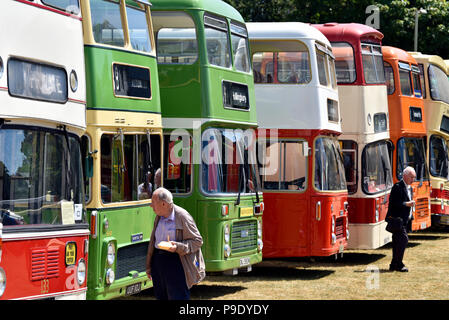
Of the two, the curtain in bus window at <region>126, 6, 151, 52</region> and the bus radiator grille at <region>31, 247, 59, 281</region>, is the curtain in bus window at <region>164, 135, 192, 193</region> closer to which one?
the curtain in bus window at <region>126, 6, 151, 52</region>

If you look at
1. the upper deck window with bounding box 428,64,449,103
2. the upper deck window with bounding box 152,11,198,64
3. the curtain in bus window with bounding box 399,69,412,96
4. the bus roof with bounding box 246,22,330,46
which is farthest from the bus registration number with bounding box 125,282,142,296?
the upper deck window with bounding box 428,64,449,103

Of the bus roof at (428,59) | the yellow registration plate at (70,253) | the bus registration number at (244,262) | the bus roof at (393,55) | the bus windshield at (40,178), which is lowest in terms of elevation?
the bus registration number at (244,262)

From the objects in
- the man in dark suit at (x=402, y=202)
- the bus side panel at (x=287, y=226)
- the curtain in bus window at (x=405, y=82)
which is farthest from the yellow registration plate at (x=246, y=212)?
the curtain in bus window at (x=405, y=82)

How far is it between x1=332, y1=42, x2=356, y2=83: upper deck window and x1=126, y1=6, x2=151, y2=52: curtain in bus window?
24.9ft

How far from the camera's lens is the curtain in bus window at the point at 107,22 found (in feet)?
38.7

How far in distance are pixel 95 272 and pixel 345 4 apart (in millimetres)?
27646

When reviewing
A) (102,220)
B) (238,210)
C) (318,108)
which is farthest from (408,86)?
(102,220)

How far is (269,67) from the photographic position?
17.7m

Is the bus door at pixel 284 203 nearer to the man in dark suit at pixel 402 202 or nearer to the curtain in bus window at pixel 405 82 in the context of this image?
the man in dark suit at pixel 402 202

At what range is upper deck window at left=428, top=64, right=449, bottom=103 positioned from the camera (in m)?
25.5

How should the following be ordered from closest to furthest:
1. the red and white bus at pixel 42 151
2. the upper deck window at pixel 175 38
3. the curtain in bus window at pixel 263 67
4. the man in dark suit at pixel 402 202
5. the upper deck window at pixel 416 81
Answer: the red and white bus at pixel 42 151 < the upper deck window at pixel 175 38 < the curtain in bus window at pixel 263 67 < the man in dark suit at pixel 402 202 < the upper deck window at pixel 416 81

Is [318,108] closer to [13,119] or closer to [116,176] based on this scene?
[116,176]

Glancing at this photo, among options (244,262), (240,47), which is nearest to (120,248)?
(244,262)

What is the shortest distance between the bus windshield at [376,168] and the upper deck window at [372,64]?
1.33 metres
